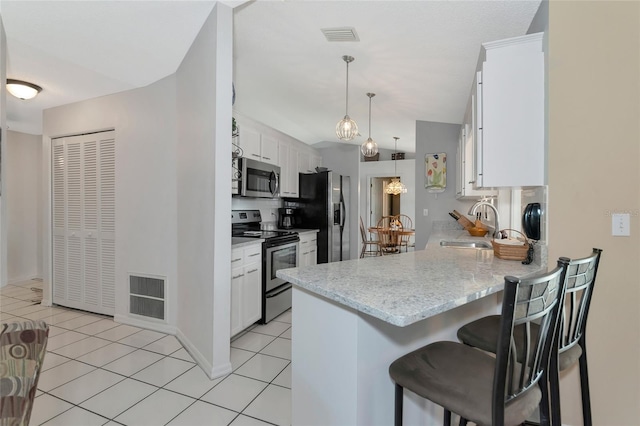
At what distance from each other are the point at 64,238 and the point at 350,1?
12.5 ft

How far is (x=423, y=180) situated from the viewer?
462 centimetres

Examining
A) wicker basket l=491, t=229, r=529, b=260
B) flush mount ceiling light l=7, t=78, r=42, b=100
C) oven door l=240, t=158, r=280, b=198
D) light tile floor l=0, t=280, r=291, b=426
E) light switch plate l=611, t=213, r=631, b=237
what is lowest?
light tile floor l=0, t=280, r=291, b=426

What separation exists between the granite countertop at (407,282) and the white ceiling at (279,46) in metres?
1.58

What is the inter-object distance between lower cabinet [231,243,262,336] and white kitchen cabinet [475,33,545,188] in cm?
199

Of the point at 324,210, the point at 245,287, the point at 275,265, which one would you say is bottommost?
the point at 245,287

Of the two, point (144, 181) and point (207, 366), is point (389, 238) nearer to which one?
point (144, 181)

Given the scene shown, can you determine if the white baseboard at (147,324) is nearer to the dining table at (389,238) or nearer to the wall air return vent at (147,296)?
the wall air return vent at (147,296)

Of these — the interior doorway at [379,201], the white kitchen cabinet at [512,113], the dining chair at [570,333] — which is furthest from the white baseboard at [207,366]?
the interior doorway at [379,201]

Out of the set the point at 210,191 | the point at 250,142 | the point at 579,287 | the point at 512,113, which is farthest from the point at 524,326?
Answer: the point at 250,142

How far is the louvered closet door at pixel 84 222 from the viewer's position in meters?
3.24

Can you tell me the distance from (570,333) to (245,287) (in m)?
2.30

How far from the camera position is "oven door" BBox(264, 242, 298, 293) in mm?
3102

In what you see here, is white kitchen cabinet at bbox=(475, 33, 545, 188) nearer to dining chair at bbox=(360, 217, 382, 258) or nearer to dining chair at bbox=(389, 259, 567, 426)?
dining chair at bbox=(389, 259, 567, 426)

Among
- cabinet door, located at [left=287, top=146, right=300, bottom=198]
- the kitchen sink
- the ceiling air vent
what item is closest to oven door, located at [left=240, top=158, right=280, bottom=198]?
cabinet door, located at [left=287, top=146, right=300, bottom=198]
